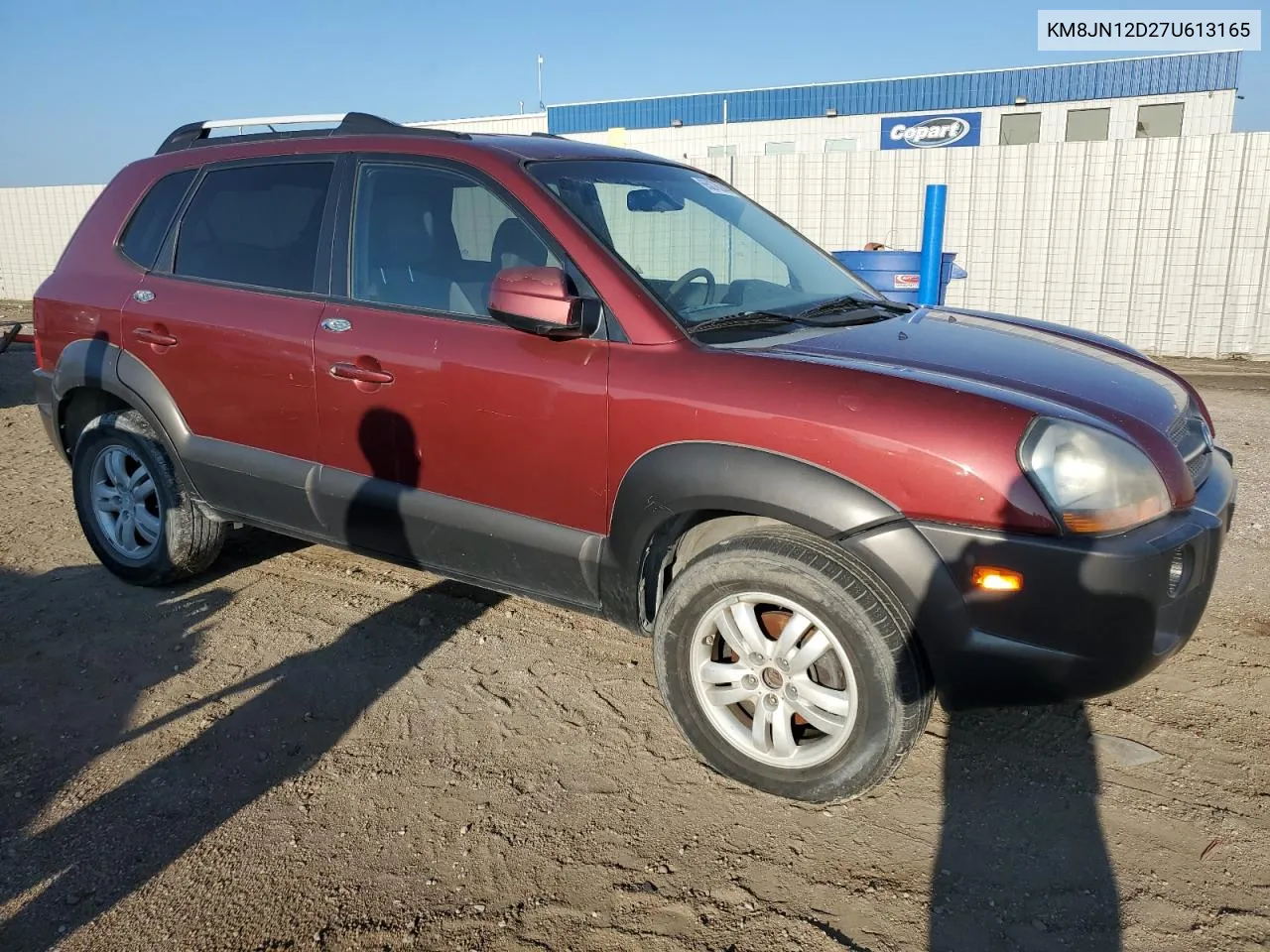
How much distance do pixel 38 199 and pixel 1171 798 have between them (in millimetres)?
21600

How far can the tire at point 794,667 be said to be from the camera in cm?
250

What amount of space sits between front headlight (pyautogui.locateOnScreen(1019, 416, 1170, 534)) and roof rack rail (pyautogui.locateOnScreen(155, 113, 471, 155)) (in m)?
2.32

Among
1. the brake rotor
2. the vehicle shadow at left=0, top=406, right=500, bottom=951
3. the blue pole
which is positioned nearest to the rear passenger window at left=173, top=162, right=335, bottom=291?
the vehicle shadow at left=0, top=406, right=500, bottom=951

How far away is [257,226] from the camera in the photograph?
3826mm

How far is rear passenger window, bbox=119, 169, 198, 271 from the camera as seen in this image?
4.10 meters

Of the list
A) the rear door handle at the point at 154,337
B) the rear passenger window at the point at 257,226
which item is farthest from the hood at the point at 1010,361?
the rear door handle at the point at 154,337

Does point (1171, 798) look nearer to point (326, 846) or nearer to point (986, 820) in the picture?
point (986, 820)

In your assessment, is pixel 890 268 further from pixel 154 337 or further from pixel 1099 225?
pixel 154 337

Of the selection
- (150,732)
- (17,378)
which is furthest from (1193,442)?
(17,378)

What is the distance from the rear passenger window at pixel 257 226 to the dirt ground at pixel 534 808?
4.83ft

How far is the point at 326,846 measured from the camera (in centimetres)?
256

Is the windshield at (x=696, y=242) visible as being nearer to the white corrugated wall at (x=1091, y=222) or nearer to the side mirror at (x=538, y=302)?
the side mirror at (x=538, y=302)

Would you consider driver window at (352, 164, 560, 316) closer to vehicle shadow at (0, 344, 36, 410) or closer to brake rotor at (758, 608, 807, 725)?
brake rotor at (758, 608, 807, 725)

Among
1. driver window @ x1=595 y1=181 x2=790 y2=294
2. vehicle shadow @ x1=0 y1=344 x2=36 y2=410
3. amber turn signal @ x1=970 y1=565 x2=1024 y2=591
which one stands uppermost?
driver window @ x1=595 y1=181 x2=790 y2=294
